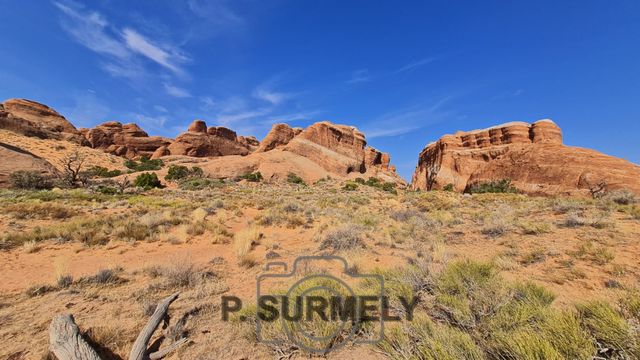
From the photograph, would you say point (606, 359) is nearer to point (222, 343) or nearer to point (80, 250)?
point (222, 343)

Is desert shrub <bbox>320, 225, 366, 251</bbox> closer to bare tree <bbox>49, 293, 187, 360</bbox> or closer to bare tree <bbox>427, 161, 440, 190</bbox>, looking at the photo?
bare tree <bbox>49, 293, 187, 360</bbox>

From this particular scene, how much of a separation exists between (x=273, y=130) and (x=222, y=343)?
57873mm

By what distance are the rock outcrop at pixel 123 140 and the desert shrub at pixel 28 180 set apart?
43.9m

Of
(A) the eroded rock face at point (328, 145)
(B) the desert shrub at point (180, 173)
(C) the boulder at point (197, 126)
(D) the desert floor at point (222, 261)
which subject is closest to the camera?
(D) the desert floor at point (222, 261)

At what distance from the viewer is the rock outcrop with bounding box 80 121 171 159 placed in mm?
61438

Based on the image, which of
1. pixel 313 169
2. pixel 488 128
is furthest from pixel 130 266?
pixel 488 128

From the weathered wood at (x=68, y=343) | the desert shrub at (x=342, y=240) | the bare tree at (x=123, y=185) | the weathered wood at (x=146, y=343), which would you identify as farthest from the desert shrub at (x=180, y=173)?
the weathered wood at (x=146, y=343)

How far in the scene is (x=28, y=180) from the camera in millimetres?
21891

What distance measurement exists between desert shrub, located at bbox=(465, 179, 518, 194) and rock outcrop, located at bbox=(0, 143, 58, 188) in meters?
51.2

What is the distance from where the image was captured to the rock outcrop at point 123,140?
61.4 metres

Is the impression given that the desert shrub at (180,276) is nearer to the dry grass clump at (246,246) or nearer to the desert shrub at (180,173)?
the dry grass clump at (246,246)

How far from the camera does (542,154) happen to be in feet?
115

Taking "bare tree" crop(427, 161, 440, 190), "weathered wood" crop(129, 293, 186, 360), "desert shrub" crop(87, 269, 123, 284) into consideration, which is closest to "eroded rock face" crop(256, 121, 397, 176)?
"bare tree" crop(427, 161, 440, 190)

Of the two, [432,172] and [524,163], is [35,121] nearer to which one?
[432,172]
